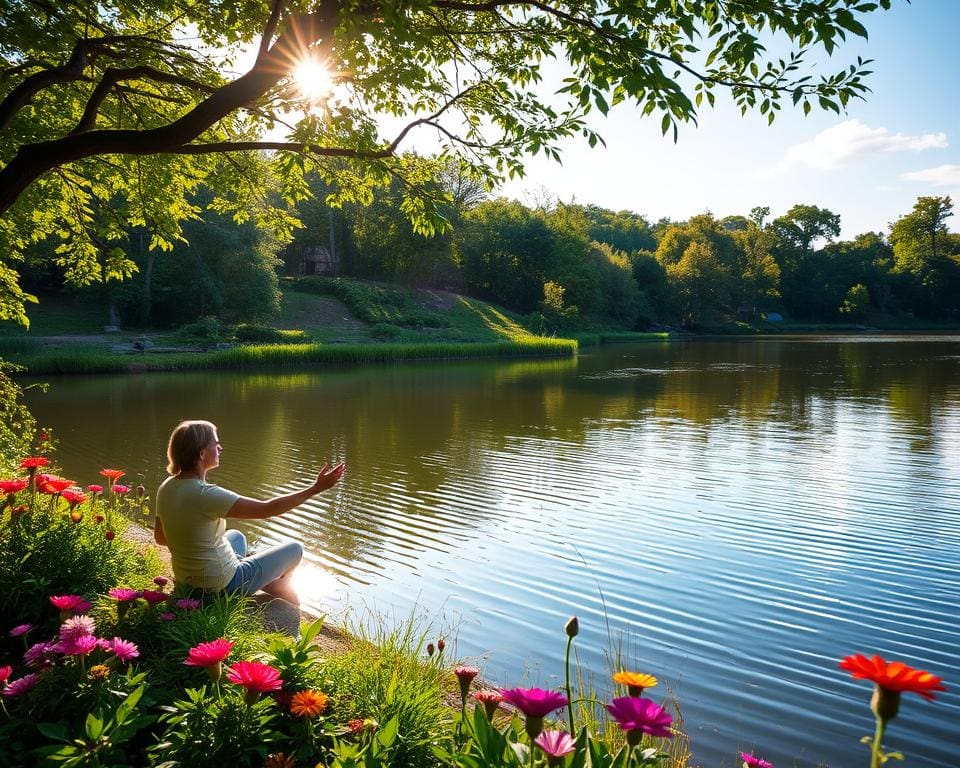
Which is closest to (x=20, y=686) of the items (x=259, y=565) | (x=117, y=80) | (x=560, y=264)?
(x=259, y=565)

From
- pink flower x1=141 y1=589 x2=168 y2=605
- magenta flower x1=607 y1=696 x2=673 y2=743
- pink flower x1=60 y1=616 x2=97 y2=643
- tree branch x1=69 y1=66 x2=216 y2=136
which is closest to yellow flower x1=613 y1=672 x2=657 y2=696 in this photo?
magenta flower x1=607 y1=696 x2=673 y2=743

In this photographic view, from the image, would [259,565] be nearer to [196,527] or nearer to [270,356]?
[196,527]

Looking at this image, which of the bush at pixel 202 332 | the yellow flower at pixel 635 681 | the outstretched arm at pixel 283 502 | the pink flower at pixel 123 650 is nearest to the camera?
the yellow flower at pixel 635 681

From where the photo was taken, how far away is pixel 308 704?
95.2 inches

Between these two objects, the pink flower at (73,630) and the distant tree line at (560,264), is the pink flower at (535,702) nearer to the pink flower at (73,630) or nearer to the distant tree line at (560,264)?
the pink flower at (73,630)

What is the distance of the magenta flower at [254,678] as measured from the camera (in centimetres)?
218

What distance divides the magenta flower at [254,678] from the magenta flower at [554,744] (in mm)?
880

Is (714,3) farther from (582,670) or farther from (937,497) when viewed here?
(937,497)

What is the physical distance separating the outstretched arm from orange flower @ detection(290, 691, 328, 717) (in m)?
1.01

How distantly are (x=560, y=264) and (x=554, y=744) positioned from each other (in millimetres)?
59354

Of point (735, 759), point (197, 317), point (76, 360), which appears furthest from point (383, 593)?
point (197, 317)

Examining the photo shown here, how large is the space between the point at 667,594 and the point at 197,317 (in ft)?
112

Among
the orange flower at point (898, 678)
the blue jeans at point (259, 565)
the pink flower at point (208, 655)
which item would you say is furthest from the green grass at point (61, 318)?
the orange flower at point (898, 678)

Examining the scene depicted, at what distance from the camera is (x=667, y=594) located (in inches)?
247
